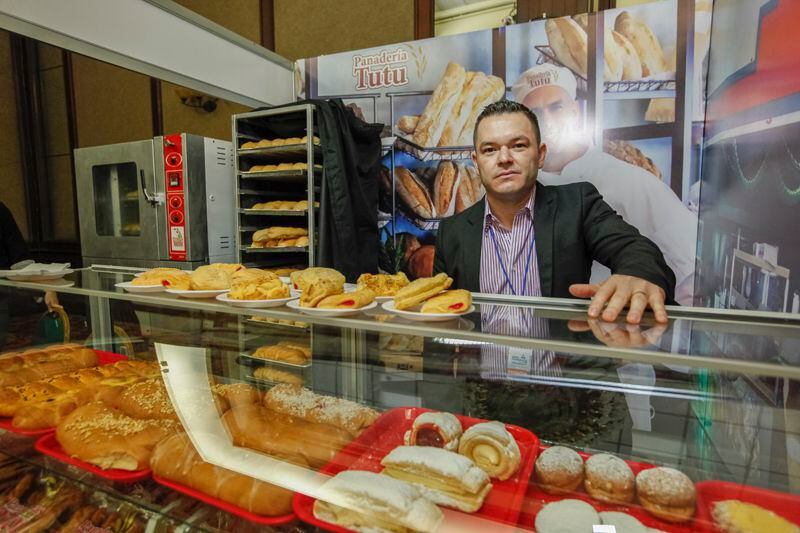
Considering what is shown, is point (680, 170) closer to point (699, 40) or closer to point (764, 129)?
point (699, 40)

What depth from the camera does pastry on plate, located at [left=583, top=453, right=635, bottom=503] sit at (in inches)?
30.6

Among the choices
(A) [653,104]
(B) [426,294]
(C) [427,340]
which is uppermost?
(A) [653,104]

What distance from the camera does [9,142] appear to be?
5.56m

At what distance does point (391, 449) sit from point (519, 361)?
1.12 feet

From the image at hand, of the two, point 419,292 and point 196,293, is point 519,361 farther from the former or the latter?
point 196,293

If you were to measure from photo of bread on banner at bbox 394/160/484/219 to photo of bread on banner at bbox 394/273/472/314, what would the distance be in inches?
89.2

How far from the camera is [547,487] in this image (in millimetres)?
818

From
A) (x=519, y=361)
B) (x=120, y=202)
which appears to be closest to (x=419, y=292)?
Result: (x=519, y=361)

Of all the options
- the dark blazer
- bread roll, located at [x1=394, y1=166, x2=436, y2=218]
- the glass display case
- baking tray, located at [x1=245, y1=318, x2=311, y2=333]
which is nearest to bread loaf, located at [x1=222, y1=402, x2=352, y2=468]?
the glass display case

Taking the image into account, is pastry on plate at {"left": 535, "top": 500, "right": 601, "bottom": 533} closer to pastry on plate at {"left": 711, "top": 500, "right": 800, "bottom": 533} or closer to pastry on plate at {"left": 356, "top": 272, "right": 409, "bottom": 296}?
pastry on plate at {"left": 711, "top": 500, "right": 800, "bottom": 533}

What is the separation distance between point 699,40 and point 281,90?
291cm

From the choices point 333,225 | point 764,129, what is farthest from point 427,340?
point 333,225

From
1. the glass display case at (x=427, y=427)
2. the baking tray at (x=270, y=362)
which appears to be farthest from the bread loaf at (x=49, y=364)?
the baking tray at (x=270, y=362)

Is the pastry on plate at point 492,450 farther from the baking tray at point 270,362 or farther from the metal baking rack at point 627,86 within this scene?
the metal baking rack at point 627,86
